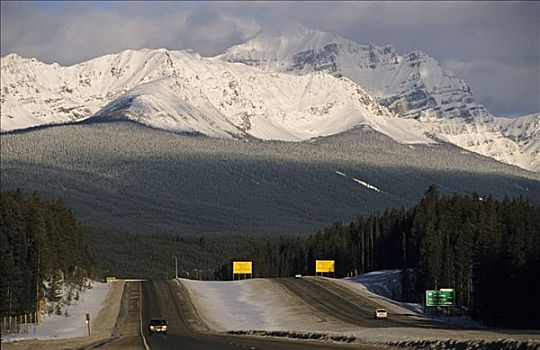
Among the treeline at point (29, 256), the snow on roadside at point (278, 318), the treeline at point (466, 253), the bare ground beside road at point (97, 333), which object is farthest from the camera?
the treeline at point (466, 253)

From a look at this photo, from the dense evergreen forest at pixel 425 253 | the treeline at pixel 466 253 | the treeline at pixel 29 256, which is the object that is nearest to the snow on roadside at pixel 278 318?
the treeline at pixel 466 253

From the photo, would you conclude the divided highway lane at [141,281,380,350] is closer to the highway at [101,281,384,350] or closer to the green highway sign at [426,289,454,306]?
the highway at [101,281,384,350]

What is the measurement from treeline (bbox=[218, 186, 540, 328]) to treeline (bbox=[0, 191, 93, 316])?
3903 centimetres

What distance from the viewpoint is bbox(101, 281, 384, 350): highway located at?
71.7 meters

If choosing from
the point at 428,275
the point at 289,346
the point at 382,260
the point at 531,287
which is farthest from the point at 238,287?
the point at 289,346

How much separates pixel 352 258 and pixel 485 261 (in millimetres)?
73210

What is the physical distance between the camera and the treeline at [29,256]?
107m

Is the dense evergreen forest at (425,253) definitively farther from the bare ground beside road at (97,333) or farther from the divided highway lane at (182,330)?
the divided highway lane at (182,330)

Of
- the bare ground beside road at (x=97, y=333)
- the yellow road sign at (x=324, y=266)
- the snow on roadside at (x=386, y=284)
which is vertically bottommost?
the bare ground beside road at (x=97, y=333)

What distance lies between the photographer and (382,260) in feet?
612

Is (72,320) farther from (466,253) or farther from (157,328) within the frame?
(466,253)

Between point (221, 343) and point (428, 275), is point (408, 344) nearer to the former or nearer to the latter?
point (221, 343)

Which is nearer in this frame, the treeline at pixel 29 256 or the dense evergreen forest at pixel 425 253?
the treeline at pixel 29 256

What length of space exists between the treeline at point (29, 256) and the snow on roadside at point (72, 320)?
6.60ft
